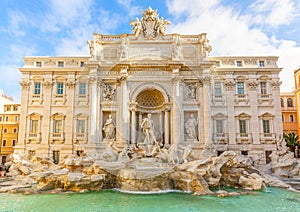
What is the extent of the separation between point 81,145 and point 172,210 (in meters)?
12.8

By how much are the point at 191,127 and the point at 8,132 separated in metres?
21.2

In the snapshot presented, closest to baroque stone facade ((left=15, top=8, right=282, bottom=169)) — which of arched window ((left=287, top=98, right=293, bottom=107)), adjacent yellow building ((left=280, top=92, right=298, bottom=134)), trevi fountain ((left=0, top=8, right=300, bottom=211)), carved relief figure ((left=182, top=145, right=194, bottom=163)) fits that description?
trevi fountain ((left=0, top=8, right=300, bottom=211))

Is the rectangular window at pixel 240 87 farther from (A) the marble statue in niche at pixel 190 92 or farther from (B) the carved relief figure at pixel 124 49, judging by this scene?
(B) the carved relief figure at pixel 124 49

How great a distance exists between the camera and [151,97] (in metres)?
21.0

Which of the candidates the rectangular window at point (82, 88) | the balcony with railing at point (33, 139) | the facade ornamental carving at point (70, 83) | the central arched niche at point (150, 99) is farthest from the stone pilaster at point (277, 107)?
the balcony with railing at point (33, 139)

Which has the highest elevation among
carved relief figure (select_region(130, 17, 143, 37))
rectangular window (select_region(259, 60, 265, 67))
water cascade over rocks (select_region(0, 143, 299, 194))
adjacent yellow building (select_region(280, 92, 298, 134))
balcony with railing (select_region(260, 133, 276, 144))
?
carved relief figure (select_region(130, 17, 143, 37))

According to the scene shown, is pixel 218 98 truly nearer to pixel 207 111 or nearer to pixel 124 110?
pixel 207 111

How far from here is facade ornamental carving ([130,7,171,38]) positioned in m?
21.2

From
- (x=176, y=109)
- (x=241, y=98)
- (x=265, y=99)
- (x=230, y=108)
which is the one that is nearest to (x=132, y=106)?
(x=176, y=109)

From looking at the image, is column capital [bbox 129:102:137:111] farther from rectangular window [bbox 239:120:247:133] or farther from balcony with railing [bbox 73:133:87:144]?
rectangular window [bbox 239:120:247:133]

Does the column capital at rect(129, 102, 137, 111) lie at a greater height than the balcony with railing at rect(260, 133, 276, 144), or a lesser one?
greater

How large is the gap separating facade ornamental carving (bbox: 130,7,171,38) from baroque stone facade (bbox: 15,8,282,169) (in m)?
0.09

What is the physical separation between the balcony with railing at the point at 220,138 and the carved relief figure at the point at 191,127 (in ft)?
6.43

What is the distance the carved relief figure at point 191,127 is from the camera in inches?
760
